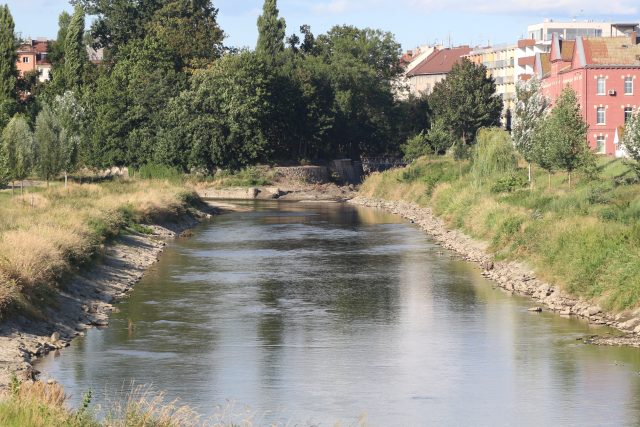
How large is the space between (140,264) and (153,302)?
11170 millimetres

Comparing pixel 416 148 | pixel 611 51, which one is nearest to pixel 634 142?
pixel 611 51

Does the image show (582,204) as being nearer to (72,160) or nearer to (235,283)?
(235,283)

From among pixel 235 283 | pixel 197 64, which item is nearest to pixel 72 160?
pixel 197 64

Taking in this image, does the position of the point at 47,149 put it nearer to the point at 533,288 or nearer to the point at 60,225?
the point at 60,225

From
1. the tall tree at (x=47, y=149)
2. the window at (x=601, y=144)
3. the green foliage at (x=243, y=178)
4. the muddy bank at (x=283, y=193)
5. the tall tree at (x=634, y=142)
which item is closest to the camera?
the tall tree at (x=634, y=142)

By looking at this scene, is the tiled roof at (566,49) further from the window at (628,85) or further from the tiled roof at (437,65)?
the tiled roof at (437,65)

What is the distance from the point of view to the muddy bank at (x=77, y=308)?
31634 mm

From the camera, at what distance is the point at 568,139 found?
67.0 metres

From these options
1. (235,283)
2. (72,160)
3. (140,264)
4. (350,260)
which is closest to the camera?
(235,283)

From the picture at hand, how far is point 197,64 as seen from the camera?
122750 millimetres

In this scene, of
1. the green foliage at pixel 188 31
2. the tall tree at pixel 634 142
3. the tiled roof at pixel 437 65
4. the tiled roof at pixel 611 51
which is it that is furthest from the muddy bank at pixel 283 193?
the tiled roof at pixel 437 65

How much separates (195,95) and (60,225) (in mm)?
64787

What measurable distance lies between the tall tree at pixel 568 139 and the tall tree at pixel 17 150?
34802 millimetres

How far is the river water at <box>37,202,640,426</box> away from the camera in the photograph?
27.6 m
